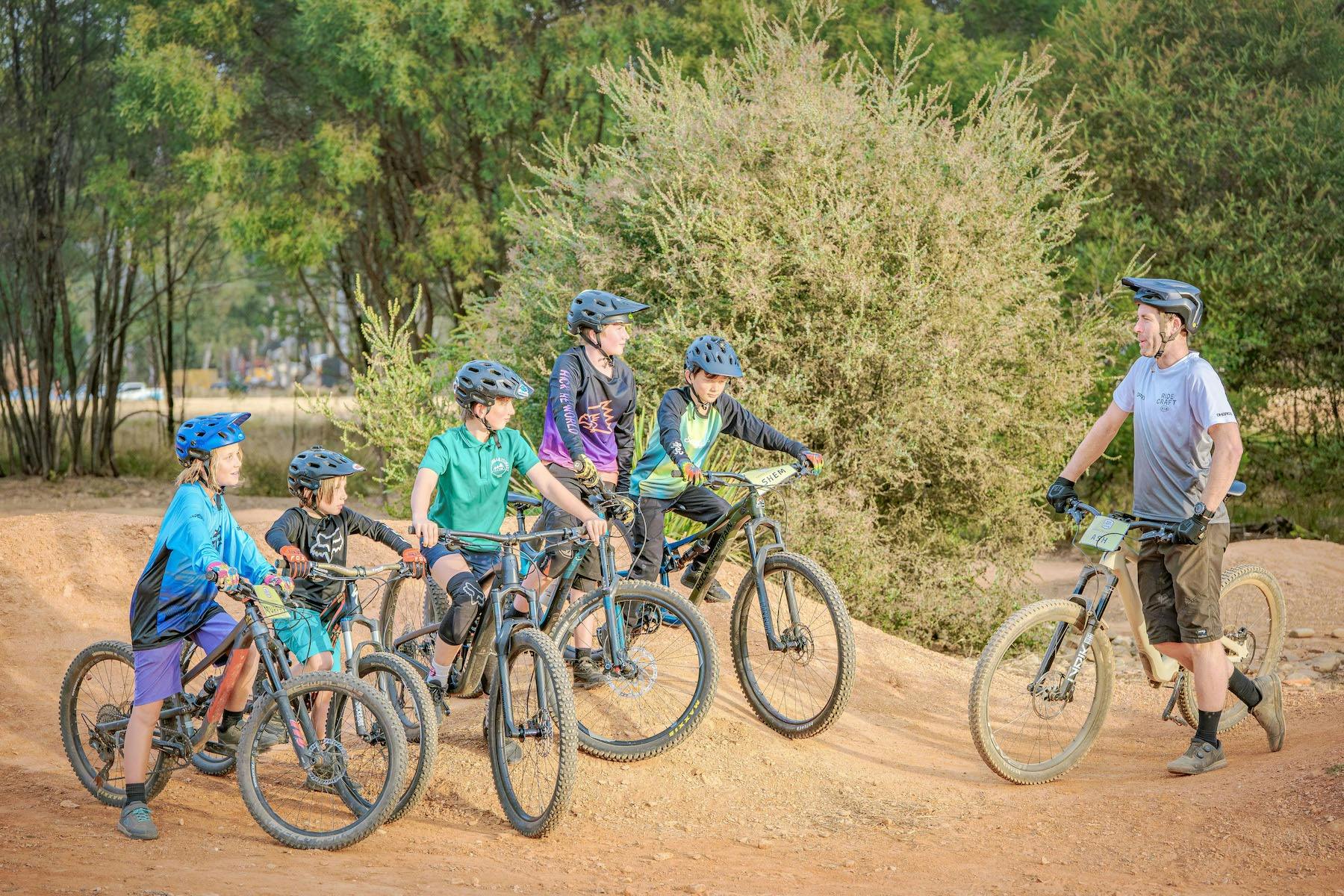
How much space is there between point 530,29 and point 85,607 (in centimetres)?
1293

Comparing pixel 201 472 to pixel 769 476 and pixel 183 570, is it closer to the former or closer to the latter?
pixel 183 570

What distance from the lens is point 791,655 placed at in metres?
6.43

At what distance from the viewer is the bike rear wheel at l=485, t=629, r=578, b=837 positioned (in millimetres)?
5344


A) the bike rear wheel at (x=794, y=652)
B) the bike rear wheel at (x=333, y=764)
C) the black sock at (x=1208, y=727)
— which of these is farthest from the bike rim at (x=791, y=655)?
the bike rear wheel at (x=333, y=764)

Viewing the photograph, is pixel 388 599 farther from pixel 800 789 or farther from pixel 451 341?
pixel 451 341

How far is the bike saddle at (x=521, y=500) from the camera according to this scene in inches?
245

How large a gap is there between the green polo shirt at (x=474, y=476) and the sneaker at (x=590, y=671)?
2.51 ft

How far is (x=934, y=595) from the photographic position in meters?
11.1

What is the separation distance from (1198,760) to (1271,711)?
0.67 metres

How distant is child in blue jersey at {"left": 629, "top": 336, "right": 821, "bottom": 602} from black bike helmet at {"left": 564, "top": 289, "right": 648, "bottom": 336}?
42cm

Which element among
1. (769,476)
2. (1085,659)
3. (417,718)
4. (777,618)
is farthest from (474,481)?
(1085,659)

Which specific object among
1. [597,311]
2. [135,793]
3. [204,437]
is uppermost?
[597,311]

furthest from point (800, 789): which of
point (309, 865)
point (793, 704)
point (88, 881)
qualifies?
point (88, 881)

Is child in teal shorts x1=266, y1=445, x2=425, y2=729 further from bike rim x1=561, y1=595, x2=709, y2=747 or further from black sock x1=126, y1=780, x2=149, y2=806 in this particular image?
bike rim x1=561, y1=595, x2=709, y2=747
